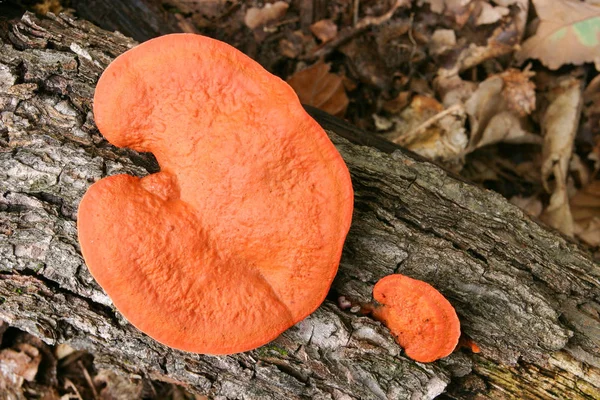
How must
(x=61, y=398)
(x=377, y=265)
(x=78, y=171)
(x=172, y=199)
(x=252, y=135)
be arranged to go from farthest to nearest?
1. (x=61, y=398)
2. (x=377, y=265)
3. (x=78, y=171)
4. (x=172, y=199)
5. (x=252, y=135)

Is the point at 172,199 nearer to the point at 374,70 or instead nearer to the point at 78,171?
the point at 78,171

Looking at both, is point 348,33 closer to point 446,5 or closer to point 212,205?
point 446,5

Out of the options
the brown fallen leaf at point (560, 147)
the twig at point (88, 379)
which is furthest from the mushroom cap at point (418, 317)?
the twig at point (88, 379)

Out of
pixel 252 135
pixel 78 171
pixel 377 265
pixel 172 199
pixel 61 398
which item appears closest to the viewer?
pixel 252 135

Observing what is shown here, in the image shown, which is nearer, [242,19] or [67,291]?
[67,291]

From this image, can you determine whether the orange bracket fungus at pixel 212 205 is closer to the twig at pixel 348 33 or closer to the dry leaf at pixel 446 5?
the twig at pixel 348 33

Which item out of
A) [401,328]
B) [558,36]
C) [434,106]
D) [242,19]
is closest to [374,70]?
[434,106]
